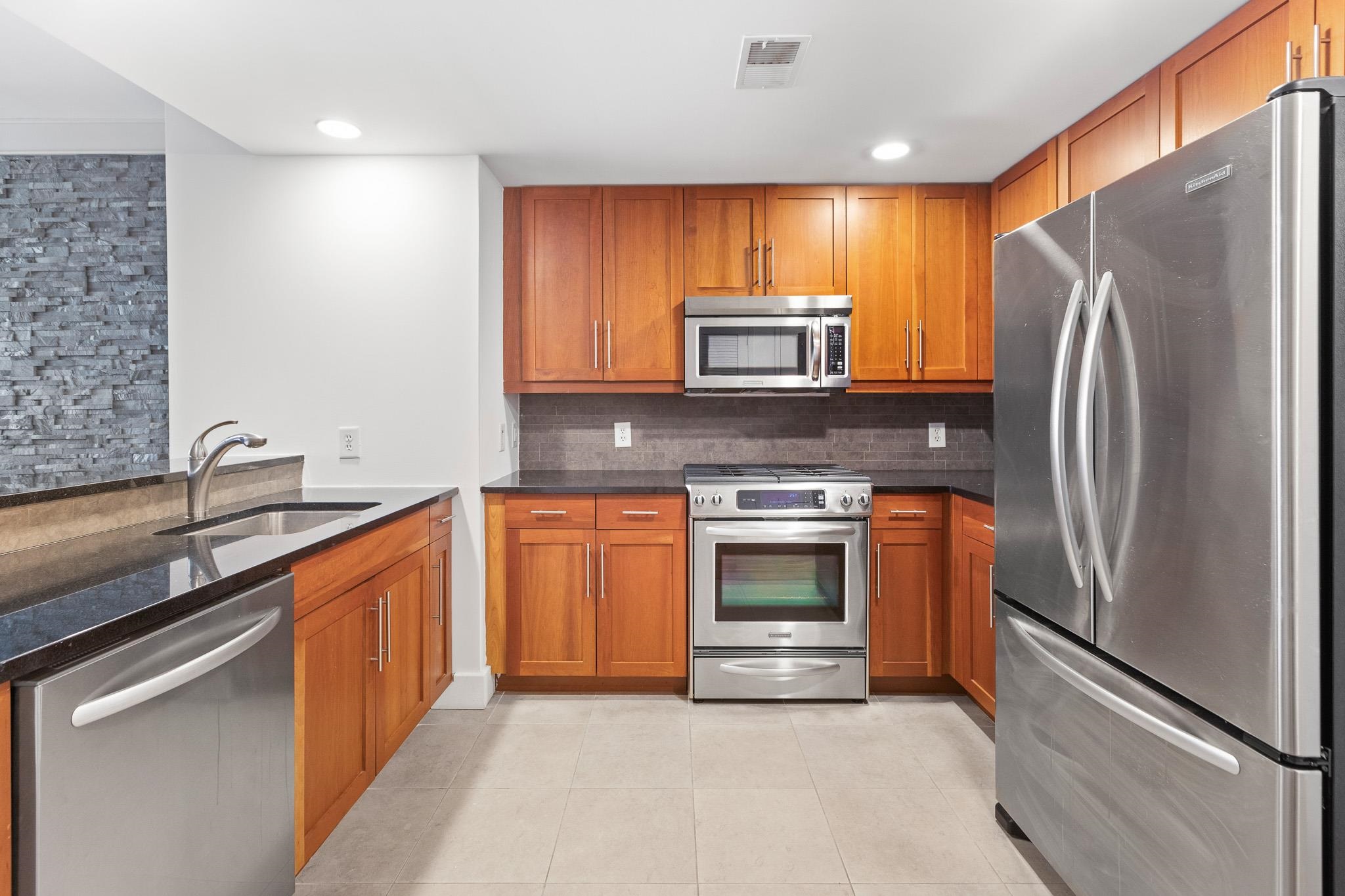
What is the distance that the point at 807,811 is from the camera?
2.14 m

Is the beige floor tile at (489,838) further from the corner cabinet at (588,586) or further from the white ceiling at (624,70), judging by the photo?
the white ceiling at (624,70)

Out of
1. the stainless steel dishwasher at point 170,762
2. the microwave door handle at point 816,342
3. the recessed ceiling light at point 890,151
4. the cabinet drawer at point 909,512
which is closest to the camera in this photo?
the stainless steel dishwasher at point 170,762

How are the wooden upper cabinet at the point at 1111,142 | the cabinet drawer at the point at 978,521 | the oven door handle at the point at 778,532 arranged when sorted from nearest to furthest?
the wooden upper cabinet at the point at 1111,142, the cabinet drawer at the point at 978,521, the oven door handle at the point at 778,532

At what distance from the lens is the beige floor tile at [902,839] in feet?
6.03

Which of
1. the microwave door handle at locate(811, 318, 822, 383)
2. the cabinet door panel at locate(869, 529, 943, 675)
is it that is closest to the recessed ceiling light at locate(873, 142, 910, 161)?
the microwave door handle at locate(811, 318, 822, 383)

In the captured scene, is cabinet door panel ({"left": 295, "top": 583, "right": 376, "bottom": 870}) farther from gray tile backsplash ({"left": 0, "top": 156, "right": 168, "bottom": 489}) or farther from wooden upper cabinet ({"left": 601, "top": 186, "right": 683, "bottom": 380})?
gray tile backsplash ({"left": 0, "top": 156, "right": 168, "bottom": 489})

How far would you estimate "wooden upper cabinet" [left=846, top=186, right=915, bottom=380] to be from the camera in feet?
10.7

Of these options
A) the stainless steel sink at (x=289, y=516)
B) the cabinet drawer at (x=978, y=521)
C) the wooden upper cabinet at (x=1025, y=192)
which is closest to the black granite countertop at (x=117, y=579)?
the stainless steel sink at (x=289, y=516)

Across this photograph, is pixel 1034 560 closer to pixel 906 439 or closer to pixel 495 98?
pixel 906 439

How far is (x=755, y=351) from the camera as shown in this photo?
3178 mm

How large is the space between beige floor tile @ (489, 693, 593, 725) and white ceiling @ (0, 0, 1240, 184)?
7.51 ft

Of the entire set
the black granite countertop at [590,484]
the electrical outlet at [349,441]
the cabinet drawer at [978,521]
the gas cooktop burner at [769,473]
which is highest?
the electrical outlet at [349,441]

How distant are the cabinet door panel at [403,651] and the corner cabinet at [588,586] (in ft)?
1.52

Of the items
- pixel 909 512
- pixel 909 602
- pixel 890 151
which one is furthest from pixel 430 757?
pixel 890 151
